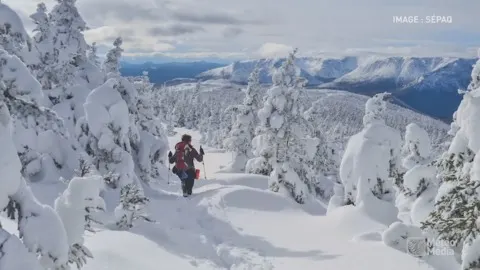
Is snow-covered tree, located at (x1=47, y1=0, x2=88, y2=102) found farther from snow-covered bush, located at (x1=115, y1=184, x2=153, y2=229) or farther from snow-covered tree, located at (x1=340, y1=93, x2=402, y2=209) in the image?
snow-covered tree, located at (x1=340, y1=93, x2=402, y2=209)

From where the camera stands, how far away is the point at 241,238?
1330cm

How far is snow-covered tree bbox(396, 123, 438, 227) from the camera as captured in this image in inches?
465

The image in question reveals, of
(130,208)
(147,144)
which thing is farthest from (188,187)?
(130,208)

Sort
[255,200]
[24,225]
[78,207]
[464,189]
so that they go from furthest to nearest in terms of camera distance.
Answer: [255,200] → [464,189] → [78,207] → [24,225]

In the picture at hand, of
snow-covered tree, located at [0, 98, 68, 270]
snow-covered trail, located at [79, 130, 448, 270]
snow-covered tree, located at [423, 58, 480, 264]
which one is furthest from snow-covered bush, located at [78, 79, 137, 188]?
snow-covered tree, located at [423, 58, 480, 264]

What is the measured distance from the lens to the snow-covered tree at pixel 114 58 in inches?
914

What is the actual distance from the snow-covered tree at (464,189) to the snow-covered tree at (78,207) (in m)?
4.60

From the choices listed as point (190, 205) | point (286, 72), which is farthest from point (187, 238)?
point (286, 72)

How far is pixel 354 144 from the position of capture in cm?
1717

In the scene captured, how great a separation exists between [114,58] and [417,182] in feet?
53.3

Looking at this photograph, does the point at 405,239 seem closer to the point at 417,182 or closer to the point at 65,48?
the point at 417,182

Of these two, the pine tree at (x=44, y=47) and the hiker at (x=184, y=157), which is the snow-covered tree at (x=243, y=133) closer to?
the pine tree at (x=44, y=47)

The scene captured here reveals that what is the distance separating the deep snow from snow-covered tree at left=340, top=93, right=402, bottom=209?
114 centimetres

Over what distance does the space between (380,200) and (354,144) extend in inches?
85.1
